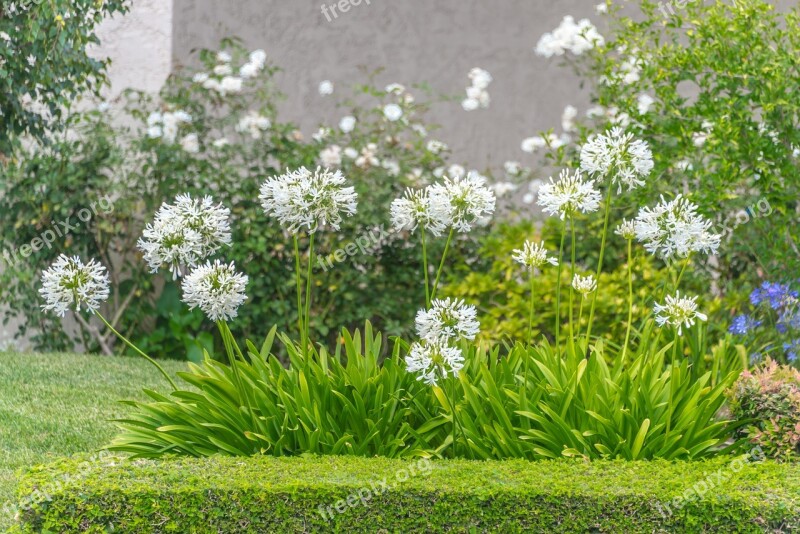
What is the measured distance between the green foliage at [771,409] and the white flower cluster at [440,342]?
1.25 metres

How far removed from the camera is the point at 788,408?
4016 mm

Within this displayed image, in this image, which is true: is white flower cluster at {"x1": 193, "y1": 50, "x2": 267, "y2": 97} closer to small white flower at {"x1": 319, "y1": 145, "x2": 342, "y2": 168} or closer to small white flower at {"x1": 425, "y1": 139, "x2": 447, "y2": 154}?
small white flower at {"x1": 319, "y1": 145, "x2": 342, "y2": 168}

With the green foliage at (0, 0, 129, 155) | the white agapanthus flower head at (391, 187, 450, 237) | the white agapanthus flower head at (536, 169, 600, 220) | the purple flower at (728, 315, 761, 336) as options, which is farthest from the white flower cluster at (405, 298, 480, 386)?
the green foliage at (0, 0, 129, 155)

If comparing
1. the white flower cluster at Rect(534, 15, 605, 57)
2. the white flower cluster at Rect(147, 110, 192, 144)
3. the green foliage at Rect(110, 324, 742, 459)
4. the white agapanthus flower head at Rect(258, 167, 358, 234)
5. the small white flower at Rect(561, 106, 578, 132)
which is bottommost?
the green foliage at Rect(110, 324, 742, 459)

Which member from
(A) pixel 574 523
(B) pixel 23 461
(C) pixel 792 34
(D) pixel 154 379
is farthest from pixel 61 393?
(C) pixel 792 34

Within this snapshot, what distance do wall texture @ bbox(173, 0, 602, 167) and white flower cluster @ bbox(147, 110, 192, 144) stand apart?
1425mm

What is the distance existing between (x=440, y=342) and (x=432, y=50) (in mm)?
6095

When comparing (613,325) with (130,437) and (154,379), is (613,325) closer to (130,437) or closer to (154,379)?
(154,379)

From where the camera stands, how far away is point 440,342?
3.66 m

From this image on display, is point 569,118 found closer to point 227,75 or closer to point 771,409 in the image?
point 227,75

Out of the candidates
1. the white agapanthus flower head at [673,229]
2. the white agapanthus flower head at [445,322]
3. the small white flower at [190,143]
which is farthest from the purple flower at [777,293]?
the small white flower at [190,143]

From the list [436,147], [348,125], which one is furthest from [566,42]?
[348,125]

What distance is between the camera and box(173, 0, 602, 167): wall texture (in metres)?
9.27

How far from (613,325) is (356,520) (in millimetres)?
4068
